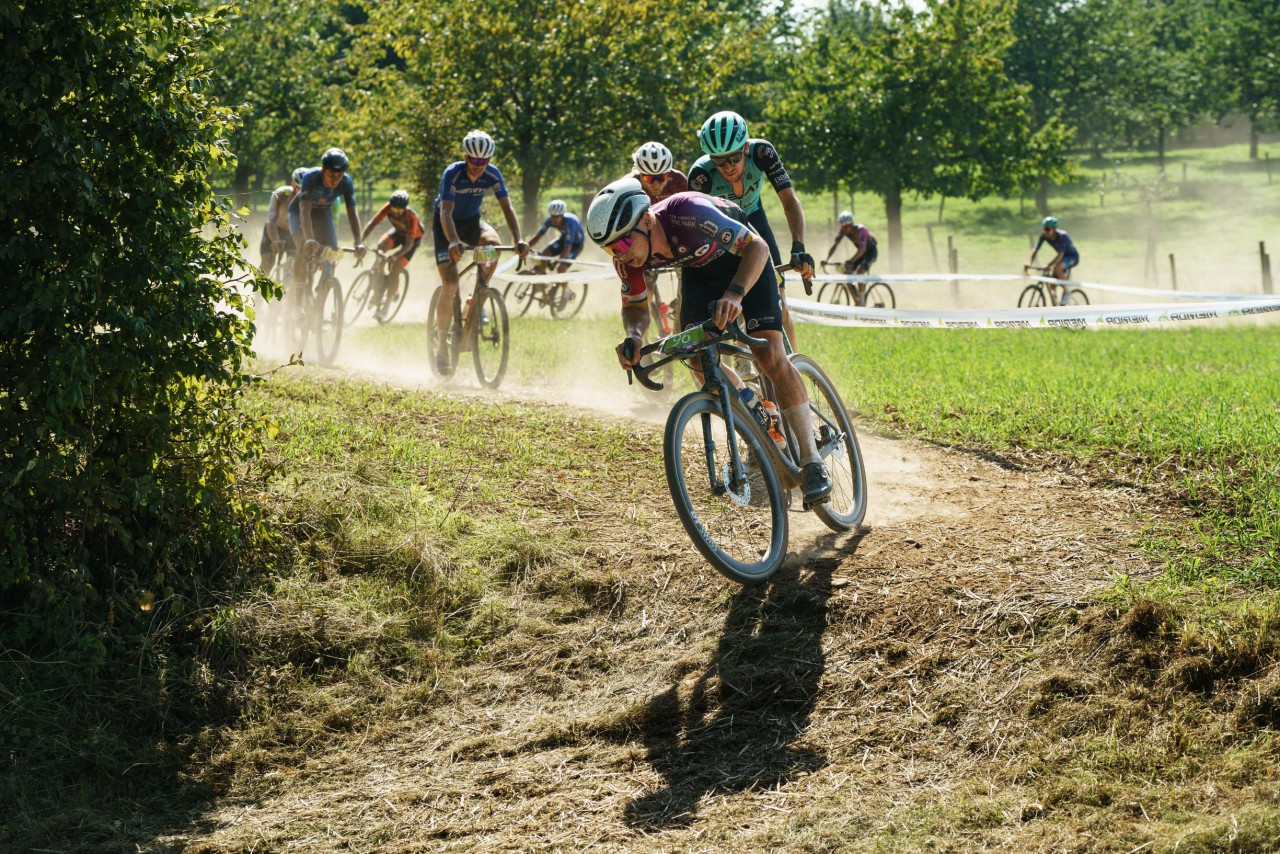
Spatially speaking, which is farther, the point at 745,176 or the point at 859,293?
the point at 859,293

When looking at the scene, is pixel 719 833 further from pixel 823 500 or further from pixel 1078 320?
pixel 1078 320

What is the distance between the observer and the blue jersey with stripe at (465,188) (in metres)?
11.5

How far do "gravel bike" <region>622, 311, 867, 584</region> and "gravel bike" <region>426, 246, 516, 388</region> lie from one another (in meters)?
6.09

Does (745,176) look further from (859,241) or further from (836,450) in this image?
(859,241)

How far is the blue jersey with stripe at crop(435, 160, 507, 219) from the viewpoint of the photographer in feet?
37.8

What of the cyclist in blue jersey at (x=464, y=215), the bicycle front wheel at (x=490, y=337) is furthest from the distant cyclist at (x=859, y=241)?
the cyclist in blue jersey at (x=464, y=215)

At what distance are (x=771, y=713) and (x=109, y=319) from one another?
140 inches

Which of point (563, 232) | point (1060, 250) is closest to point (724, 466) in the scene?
point (563, 232)

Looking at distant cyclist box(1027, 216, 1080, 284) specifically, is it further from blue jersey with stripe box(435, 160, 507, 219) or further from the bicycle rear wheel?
the bicycle rear wheel

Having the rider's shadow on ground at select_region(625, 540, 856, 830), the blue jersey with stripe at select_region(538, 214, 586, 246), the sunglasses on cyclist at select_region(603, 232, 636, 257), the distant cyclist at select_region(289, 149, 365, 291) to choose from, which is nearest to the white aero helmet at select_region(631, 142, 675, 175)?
the sunglasses on cyclist at select_region(603, 232, 636, 257)

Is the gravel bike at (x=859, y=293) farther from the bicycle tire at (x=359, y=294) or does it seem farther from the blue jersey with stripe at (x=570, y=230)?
the bicycle tire at (x=359, y=294)

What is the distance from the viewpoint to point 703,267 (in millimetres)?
6133


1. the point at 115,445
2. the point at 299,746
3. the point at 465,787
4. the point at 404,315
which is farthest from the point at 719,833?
the point at 404,315

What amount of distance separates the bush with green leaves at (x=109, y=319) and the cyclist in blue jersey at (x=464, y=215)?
526 cm
